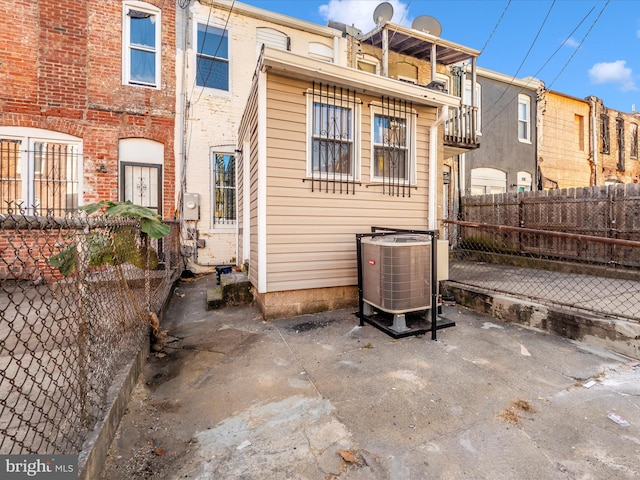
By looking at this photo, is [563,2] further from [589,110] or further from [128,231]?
[128,231]

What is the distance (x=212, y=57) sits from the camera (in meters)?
7.56

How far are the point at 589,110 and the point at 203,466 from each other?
17606mm

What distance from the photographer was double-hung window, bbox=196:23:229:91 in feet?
24.5

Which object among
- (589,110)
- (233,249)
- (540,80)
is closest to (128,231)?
(233,249)

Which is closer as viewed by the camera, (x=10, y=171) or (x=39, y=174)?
(x=10, y=171)

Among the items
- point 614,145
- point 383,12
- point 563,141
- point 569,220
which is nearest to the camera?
point 569,220

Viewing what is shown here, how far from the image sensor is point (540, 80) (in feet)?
38.5

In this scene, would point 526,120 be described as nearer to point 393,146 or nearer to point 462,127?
point 462,127

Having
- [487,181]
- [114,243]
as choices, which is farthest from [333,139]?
[487,181]

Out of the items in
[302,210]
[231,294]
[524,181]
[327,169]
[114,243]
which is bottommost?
[231,294]

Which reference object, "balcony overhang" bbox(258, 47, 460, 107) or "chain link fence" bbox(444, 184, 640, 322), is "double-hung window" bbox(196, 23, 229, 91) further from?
"chain link fence" bbox(444, 184, 640, 322)

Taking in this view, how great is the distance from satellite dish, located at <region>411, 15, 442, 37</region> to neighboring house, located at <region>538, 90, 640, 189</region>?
6.61m

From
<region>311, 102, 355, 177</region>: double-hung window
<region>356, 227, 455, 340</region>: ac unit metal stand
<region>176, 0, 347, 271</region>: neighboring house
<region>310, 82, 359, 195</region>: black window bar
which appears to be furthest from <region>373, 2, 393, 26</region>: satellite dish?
<region>356, 227, 455, 340</region>: ac unit metal stand

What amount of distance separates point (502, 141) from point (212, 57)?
390 inches
